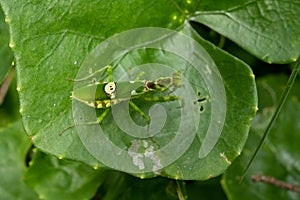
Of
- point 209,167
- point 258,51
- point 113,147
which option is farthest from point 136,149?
point 258,51

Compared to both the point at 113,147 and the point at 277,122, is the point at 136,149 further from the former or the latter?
the point at 277,122

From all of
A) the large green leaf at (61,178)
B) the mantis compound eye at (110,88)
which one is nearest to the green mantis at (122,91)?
the mantis compound eye at (110,88)

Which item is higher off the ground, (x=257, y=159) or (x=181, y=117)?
(x=181, y=117)

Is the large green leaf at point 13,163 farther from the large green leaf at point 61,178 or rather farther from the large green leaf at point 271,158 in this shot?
the large green leaf at point 271,158

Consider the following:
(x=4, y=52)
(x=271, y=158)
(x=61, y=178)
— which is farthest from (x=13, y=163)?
(x=271, y=158)

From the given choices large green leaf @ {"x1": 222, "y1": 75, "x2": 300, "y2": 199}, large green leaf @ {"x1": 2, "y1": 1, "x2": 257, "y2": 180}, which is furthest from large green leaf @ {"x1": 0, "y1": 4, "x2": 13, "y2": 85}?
large green leaf @ {"x1": 222, "y1": 75, "x2": 300, "y2": 199}

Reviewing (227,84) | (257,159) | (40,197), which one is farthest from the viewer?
(257,159)

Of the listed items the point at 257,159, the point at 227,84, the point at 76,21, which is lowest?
the point at 257,159
